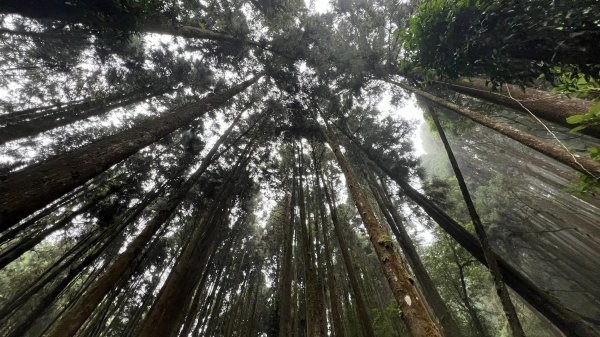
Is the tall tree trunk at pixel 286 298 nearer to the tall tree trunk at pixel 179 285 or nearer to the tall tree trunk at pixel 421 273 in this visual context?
the tall tree trunk at pixel 179 285

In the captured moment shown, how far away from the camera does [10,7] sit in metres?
4.59

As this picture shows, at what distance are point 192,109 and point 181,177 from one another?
4.00 meters

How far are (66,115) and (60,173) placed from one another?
647 centimetres

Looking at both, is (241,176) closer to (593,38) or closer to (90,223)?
(90,223)

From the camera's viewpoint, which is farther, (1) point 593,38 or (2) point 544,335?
(2) point 544,335

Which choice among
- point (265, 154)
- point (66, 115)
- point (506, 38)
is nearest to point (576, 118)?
point (506, 38)

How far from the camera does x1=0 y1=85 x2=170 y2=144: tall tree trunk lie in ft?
22.9

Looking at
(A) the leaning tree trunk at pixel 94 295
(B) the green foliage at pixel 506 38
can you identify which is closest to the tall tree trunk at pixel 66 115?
(A) the leaning tree trunk at pixel 94 295

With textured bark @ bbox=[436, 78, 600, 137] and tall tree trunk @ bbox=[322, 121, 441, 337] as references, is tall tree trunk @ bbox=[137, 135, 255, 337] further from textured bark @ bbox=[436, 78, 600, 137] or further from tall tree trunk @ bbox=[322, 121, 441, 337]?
textured bark @ bbox=[436, 78, 600, 137]

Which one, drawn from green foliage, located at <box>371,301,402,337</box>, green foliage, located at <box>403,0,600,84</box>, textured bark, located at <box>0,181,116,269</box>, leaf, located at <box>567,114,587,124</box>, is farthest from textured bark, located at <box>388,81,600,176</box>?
textured bark, located at <box>0,181,116,269</box>

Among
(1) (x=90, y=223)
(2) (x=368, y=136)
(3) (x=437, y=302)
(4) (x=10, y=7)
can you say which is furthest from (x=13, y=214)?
(2) (x=368, y=136)

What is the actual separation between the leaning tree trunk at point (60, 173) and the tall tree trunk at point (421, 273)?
6672 mm

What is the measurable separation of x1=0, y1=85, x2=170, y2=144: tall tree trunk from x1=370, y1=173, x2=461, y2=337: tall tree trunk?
8013mm

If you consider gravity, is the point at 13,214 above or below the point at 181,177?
below
